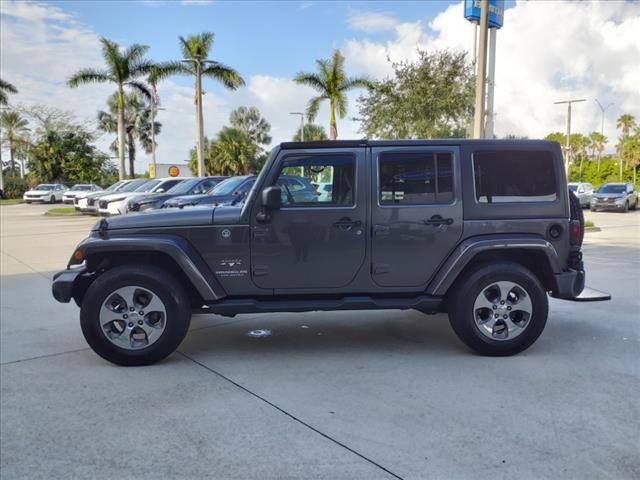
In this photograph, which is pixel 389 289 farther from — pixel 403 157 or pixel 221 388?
pixel 221 388

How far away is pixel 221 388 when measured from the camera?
4.12 m

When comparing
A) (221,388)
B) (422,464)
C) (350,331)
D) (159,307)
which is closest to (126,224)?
(159,307)

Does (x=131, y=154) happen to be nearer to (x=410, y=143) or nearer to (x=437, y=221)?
(x=410, y=143)

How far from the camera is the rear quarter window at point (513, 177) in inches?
188

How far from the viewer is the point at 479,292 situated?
4688mm

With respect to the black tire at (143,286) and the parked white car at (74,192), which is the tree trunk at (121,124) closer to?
the parked white car at (74,192)

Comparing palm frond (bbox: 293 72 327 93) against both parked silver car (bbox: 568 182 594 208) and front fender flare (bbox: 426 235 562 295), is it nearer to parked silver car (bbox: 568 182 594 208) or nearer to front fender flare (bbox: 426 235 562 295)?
parked silver car (bbox: 568 182 594 208)

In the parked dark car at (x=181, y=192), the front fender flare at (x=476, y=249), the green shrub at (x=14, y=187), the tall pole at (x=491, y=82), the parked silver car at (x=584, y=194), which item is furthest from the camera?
the green shrub at (x=14, y=187)

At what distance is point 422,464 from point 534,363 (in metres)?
2.07

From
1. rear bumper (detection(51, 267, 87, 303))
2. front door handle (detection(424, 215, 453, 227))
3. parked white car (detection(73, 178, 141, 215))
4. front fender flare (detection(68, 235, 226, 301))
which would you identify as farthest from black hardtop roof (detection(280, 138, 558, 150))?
parked white car (detection(73, 178, 141, 215))

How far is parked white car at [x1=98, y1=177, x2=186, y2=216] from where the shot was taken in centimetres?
1889

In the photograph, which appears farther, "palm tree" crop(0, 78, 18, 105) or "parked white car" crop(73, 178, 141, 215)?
"palm tree" crop(0, 78, 18, 105)

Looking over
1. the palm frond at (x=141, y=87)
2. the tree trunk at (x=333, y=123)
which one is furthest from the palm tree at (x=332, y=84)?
the palm frond at (x=141, y=87)

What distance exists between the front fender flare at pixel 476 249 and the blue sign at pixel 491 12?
15773 millimetres
